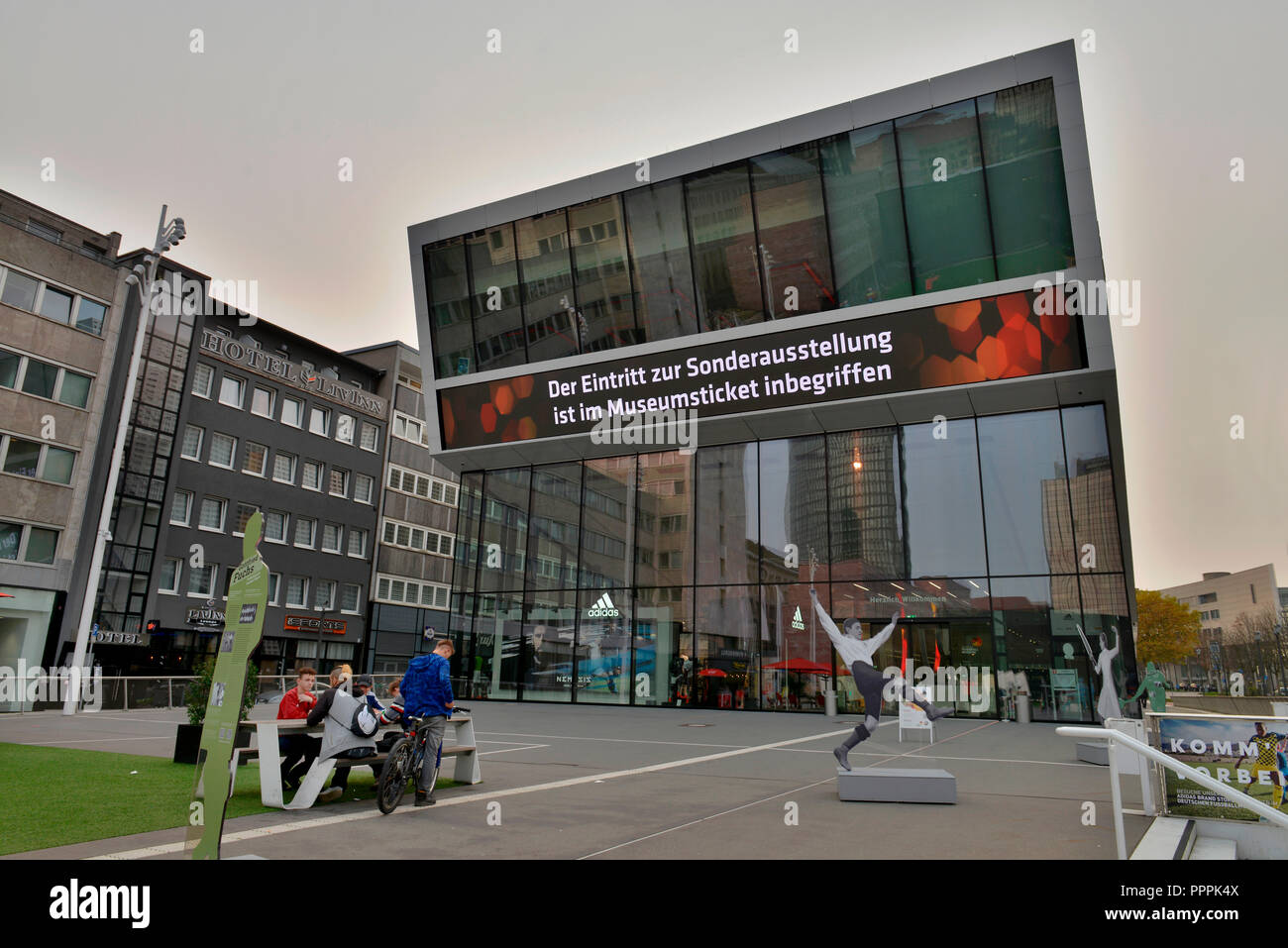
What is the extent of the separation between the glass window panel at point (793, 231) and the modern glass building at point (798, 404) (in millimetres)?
65

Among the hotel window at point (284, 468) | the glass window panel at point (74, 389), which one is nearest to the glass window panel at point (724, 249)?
the glass window panel at point (74, 389)

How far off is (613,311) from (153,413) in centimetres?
2729

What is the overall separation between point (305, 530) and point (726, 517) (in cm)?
3182

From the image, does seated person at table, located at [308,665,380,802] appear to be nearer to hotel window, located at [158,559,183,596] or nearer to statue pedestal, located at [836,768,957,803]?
statue pedestal, located at [836,768,957,803]

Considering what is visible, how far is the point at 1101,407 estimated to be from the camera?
75.2 ft

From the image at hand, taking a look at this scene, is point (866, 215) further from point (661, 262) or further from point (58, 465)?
point (58, 465)

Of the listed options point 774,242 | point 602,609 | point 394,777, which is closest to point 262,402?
point 602,609

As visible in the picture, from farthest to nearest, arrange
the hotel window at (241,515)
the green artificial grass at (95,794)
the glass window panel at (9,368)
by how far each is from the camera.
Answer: the hotel window at (241,515) → the glass window panel at (9,368) → the green artificial grass at (95,794)

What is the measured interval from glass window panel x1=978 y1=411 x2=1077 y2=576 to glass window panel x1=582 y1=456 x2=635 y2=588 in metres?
11.7

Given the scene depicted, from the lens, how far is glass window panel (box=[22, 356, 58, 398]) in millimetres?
33438

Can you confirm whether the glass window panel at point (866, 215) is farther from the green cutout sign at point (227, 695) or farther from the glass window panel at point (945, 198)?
the green cutout sign at point (227, 695)

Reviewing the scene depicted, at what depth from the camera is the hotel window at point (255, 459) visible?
1829 inches

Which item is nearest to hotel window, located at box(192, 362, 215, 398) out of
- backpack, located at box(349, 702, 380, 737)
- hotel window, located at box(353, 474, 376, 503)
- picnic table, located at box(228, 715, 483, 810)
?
hotel window, located at box(353, 474, 376, 503)

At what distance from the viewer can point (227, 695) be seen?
541 centimetres
